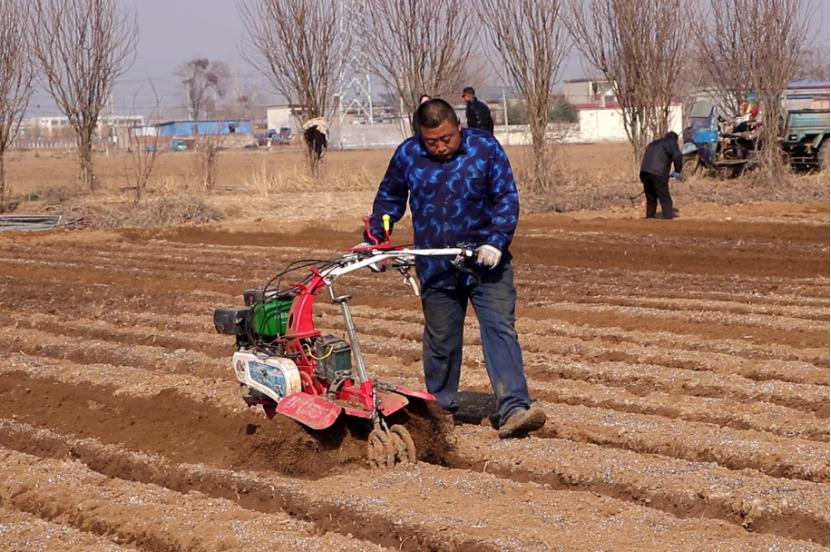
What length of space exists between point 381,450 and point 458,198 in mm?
1377

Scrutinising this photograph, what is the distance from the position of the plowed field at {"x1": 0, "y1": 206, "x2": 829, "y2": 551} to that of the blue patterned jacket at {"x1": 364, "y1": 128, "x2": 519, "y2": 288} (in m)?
0.87

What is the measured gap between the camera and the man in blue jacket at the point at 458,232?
6504mm

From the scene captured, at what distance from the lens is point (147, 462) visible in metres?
6.50

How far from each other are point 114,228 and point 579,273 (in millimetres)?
9619

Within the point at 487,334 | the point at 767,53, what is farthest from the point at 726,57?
the point at 487,334

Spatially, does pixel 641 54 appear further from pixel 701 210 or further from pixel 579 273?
pixel 579 273

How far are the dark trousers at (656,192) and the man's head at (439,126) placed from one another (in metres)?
12.9

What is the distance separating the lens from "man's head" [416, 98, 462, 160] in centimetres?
630

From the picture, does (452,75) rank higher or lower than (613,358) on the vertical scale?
higher

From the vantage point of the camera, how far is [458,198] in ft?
21.5

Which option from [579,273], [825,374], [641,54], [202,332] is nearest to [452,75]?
[641,54]

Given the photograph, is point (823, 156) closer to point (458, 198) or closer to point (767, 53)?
point (767, 53)

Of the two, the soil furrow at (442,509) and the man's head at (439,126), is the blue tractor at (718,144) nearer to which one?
the man's head at (439,126)

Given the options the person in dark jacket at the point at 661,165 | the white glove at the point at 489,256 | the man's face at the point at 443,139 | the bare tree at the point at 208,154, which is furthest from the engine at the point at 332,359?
the bare tree at the point at 208,154
